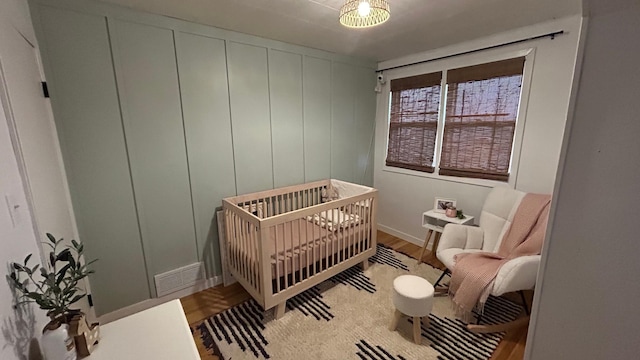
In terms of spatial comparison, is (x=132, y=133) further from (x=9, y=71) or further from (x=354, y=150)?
(x=354, y=150)

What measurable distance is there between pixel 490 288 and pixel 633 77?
150cm

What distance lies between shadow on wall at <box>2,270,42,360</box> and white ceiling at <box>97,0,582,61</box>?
6.15 ft

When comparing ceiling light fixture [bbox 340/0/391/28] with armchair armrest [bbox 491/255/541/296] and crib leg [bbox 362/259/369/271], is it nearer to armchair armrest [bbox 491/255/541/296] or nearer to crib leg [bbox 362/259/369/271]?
armchair armrest [bbox 491/255/541/296]

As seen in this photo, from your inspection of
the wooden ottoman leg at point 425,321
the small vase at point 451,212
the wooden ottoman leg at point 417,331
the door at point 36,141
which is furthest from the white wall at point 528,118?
the door at point 36,141

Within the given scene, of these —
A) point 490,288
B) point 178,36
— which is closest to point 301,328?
point 490,288

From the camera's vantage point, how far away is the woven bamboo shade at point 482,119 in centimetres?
238

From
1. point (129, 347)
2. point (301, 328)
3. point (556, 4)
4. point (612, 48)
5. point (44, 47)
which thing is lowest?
point (301, 328)

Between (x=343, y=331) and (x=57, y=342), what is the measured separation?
159 centimetres

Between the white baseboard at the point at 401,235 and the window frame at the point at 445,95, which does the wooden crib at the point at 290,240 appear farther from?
the window frame at the point at 445,95

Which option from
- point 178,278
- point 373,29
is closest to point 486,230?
point 373,29

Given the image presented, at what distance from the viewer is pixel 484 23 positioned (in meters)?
2.12

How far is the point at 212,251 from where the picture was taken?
7.86 feet

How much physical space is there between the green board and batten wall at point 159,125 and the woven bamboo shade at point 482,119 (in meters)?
1.55

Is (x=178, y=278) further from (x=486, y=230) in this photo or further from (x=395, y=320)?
(x=486, y=230)
